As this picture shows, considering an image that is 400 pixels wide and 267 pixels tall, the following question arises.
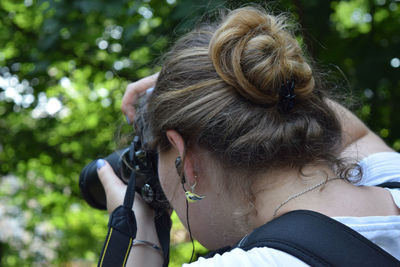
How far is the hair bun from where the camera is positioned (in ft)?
2.93

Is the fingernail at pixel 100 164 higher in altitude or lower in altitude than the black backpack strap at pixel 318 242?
lower

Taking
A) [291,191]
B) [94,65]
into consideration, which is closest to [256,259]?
[291,191]

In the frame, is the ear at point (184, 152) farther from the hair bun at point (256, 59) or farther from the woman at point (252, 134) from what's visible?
the hair bun at point (256, 59)

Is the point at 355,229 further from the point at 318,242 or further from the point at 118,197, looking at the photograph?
the point at 118,197

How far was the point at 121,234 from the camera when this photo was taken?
3.81ft

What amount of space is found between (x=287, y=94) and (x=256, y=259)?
33 centimetres

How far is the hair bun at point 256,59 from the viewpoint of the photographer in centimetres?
89

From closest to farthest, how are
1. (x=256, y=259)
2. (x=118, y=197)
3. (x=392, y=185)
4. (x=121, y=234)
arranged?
(x=256, y=259) → (x=392, y=185) → (x=121, y=234) → (x=118, y=197)

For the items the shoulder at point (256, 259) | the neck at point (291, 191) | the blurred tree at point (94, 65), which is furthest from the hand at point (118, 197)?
the shoulder at point (256, 259)

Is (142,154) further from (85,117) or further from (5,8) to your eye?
(85,117)

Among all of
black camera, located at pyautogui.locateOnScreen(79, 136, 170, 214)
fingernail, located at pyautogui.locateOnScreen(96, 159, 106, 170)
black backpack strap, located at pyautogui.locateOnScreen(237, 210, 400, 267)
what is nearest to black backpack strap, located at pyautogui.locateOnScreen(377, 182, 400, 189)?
black backpack strap, located at pyautogui.locateOnScreen(237, 210, 400, 267)

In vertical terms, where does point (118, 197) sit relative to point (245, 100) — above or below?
below

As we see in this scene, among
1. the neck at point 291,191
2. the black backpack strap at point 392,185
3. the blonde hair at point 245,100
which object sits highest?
the blonde hair at point 245,100

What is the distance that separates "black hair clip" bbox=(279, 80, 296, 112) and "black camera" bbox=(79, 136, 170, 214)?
1.11 feet
